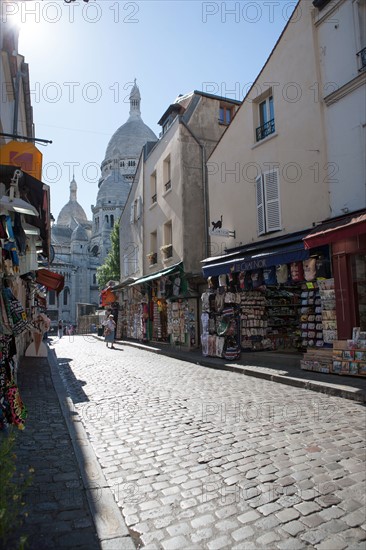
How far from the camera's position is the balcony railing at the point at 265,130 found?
39.2ft

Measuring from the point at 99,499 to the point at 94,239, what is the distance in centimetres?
7854

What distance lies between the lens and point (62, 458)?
13.5 feet

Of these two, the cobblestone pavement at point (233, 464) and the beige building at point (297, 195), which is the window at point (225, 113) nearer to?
the beige building at point (297, 195)

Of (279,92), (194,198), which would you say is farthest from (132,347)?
(279,92)

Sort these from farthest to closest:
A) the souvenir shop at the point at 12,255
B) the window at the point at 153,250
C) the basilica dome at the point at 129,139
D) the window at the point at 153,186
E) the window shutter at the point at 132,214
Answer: the basilica dome at the point at 129,139 < the window shutter at the point at 132,214 < the window at the point at 153,186 < the window at the point at 153,250 < the souvenir shop at the point at 12,255

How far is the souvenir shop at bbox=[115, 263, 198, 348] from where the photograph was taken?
1591cm

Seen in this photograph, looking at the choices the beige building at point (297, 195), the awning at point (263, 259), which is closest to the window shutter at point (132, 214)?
the beige building at point (297, 195)

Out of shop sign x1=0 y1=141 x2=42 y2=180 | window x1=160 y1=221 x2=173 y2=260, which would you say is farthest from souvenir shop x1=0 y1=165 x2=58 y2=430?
window x1=160 y1=221 x2=173 y2=260

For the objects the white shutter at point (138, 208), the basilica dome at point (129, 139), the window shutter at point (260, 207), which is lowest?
the window shutter at point (260, 207)

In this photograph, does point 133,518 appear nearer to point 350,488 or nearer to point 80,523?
point 80,523

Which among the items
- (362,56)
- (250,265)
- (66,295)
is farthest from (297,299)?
(66,295)

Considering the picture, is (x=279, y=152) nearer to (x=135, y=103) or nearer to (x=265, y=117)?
(x=265, y=117)

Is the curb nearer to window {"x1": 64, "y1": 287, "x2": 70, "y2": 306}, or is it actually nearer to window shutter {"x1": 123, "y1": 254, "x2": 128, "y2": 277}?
window shutter {"x1": 123, "y1": 254, "x2": 128, "y2": 277}

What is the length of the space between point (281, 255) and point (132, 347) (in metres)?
11.3
